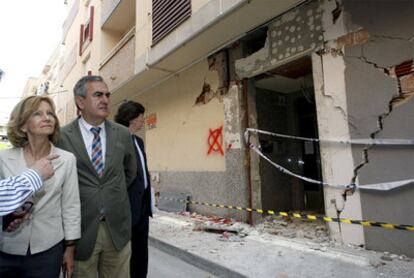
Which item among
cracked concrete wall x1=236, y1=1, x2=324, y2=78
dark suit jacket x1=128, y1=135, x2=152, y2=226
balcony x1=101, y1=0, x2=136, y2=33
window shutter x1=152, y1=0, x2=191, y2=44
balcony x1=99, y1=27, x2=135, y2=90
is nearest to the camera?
dark suit jacket x1=128, y1=135, x2=152, y2=226

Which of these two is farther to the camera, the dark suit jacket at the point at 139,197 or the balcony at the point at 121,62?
the balcony at the point at 121,62

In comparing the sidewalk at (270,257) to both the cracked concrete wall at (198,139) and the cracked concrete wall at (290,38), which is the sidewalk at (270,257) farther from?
the cracked concrete wall at (290,38)

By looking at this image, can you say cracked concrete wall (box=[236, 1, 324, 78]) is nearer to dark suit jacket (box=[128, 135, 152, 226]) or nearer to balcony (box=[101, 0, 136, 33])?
dark suit jacket (box=[128, 135, 152, 226])

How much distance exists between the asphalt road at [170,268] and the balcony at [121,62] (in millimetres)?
5367

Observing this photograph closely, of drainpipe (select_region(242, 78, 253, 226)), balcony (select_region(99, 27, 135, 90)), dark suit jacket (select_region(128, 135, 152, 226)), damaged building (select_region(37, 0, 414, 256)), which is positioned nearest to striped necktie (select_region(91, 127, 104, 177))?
dark suit jacket (select_region(128, 135, 152, 226))

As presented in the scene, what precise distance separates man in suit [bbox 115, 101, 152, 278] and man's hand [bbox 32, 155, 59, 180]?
1067 millimetres

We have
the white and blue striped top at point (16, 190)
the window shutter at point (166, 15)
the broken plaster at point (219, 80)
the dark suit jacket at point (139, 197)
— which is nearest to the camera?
the white and blue striped top at point (16, 190)

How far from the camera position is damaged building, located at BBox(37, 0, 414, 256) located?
3.54 meters

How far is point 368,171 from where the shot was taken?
143 inches

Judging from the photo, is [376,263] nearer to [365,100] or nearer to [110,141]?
[365,100]

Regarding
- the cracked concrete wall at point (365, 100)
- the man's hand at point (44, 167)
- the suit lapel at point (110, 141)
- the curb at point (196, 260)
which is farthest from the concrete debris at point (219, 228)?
the man's hand at point (44, 167)

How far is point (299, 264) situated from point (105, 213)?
2487 millimetres

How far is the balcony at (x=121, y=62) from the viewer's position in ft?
26.9

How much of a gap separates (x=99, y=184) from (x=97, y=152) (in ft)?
0.75
